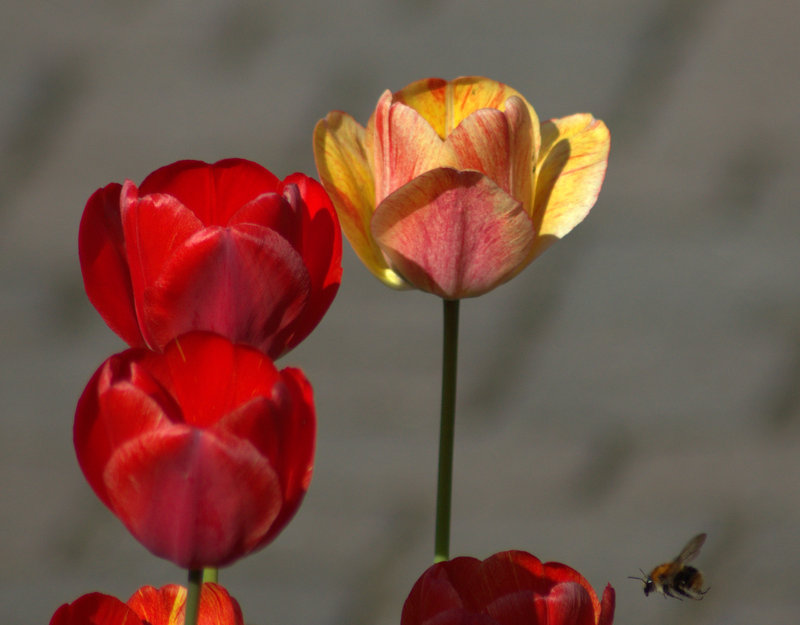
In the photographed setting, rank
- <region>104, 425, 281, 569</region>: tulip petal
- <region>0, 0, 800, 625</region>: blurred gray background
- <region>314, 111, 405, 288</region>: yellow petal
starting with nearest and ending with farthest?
1. <region>104, 425, 281, 569</region>: tulip petal
2. <region>314, 111, 405, 288</region>: yellow petal
3. <region>0, 0, 800, 625</region>: blurred gray background

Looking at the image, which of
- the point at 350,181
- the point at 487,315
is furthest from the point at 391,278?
the point at 487,315

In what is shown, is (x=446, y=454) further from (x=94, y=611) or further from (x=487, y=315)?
(x=487, y=315)

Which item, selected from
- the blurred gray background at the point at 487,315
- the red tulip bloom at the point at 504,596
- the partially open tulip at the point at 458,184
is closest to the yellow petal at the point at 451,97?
the partially open tulip at the point at 458,184

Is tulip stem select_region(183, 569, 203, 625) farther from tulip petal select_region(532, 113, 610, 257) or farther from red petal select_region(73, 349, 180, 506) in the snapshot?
tulip petal select_region(532, 113, 610, 257)

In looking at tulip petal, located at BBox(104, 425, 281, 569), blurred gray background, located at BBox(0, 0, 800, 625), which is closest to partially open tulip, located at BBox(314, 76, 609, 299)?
tulip petal, located at BBox(104, 425, 281, 569)

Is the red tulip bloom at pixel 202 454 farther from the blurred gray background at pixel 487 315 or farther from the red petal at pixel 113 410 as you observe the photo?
the blurred gray background at pixel 487 315

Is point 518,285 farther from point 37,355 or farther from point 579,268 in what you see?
point 37,355
